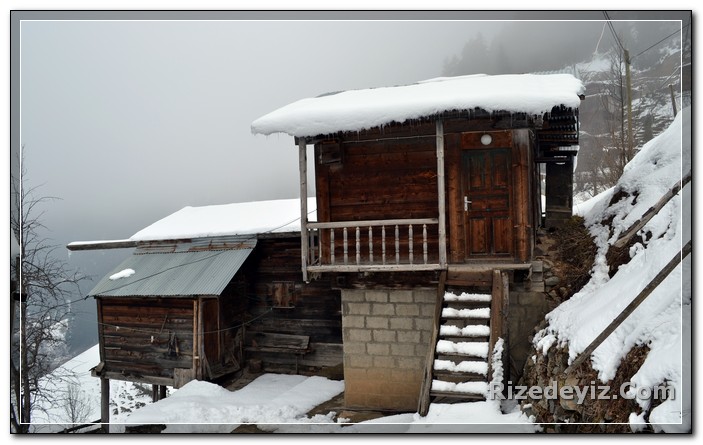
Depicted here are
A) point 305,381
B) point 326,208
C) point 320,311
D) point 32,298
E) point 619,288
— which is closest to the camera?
point 619,288

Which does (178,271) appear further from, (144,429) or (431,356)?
(431,356)

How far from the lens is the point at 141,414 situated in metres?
7.80

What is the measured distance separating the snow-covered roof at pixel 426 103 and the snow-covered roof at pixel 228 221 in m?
4.26

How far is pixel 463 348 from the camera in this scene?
22.0ft

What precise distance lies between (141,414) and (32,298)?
2436 mm

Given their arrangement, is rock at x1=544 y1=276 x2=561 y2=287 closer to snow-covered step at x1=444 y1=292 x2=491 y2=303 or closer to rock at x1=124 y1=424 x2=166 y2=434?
snow-covered step at x1=444 y1=292 x2=491 y2=303

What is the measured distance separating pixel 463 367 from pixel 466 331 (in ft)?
1.77

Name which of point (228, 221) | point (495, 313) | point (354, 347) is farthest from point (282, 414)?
point (228, 221)

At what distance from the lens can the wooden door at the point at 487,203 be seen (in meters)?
7.71

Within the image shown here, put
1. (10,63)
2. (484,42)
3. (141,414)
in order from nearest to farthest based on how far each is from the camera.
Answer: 1. (10,63)
2. (484,42)
3. (141,414)

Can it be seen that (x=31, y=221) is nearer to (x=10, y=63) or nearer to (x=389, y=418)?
(x=10, y=63)

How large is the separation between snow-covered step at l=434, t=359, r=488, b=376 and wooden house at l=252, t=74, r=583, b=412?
4 cm

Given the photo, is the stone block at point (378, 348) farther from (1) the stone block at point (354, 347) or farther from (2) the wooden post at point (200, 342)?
(2) the wooden post at point (200, 342)

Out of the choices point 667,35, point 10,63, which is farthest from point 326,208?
point 667,35
